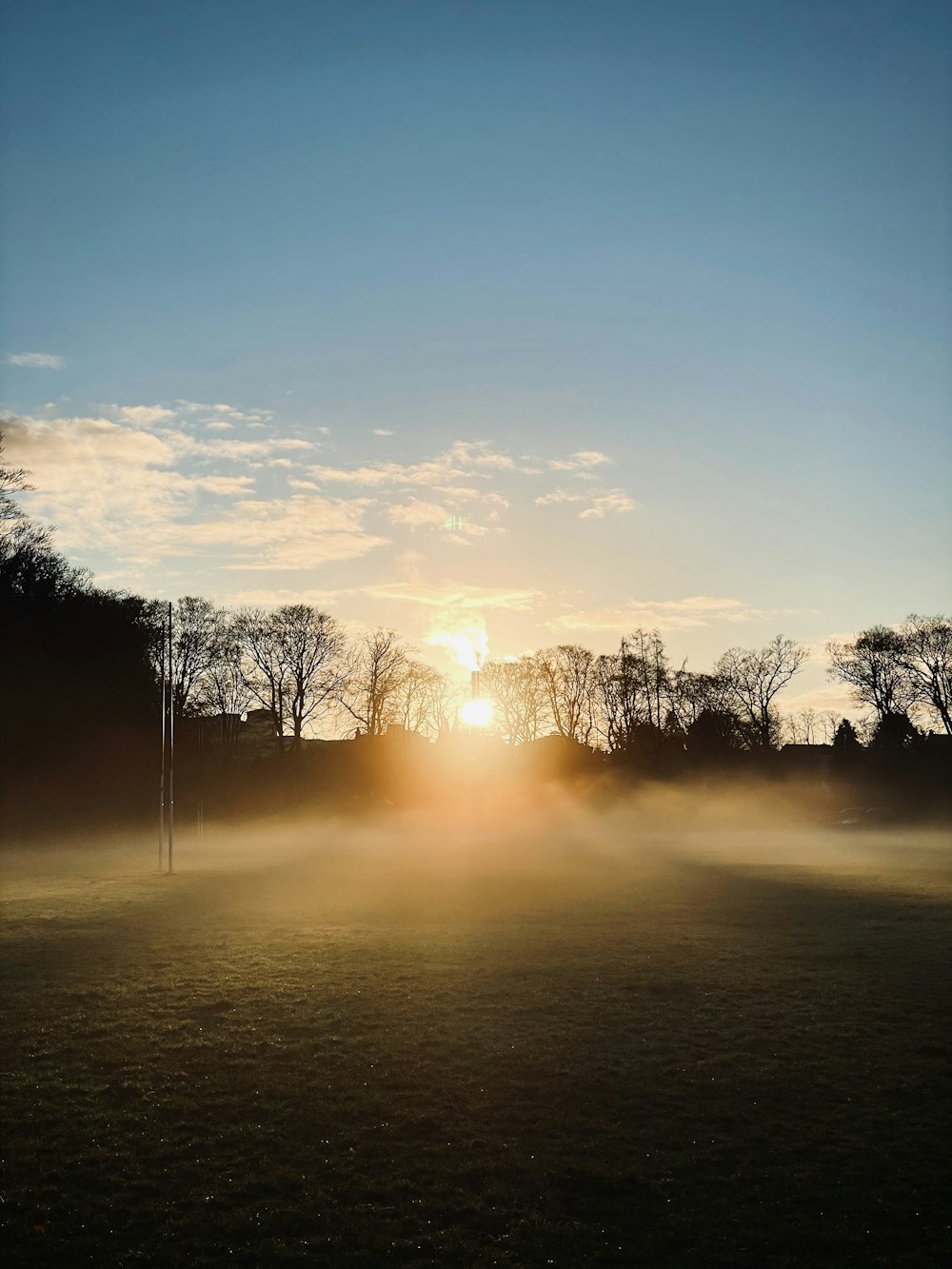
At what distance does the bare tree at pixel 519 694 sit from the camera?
71.7 metres

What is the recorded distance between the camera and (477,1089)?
7.80 m

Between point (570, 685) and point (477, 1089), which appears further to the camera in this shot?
point (570, 685)

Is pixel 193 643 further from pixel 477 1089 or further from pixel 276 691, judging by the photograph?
pixel 477 1089

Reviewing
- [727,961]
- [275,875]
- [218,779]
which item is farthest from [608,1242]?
[218,779]

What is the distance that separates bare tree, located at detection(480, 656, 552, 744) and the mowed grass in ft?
180

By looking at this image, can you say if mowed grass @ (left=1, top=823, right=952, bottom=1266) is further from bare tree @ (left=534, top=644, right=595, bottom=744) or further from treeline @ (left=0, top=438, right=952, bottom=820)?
bare tree @ (left=534, top=644, right=595, bottom=744)

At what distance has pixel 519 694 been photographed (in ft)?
236

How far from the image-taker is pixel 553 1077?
26.4 ft

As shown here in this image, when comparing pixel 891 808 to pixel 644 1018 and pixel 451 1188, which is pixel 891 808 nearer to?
pixel 644 1018

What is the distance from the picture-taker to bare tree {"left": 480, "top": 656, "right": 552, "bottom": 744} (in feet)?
235

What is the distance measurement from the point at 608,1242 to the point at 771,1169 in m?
1.44

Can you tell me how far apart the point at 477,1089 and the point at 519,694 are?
64.3 metres

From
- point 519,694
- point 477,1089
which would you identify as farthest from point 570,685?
point 477,1089

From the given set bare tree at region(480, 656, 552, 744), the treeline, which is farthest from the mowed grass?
bare tree at region(480, 656, 552, 744)
